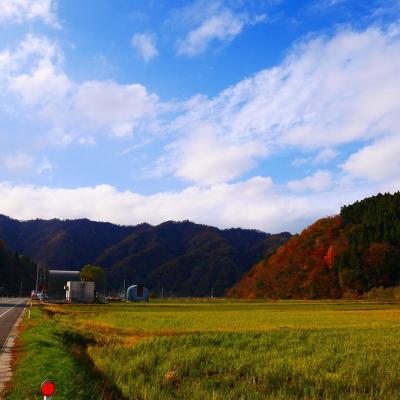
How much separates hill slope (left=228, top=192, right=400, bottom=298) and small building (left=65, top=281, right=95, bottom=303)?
63.7 meters

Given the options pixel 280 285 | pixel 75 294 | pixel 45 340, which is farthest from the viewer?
pixel 280 285

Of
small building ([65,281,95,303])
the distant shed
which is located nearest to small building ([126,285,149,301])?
the distant shed

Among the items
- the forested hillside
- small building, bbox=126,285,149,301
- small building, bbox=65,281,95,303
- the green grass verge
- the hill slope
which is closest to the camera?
the green grass verge

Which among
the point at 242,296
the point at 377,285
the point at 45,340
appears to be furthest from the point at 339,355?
the point at 242,296

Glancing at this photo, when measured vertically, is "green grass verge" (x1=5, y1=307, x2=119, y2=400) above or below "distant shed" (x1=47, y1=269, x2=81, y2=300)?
below

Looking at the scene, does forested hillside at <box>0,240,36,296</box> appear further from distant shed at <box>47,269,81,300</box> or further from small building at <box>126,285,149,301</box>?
small building at <box>126,285,149,301</box>

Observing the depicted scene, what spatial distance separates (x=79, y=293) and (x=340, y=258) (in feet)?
227

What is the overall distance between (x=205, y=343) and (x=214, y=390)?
8.66 metres

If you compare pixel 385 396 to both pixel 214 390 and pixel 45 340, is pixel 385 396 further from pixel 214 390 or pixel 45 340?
pixel 45 340

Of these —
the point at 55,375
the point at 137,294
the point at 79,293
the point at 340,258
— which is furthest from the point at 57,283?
the point at 55,375

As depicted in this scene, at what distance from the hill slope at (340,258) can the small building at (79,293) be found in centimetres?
6369

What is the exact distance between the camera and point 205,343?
21625 millimetres

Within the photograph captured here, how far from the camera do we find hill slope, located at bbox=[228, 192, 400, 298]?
117 metres

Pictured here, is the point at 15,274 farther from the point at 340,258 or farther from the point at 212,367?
the point at 212,367
